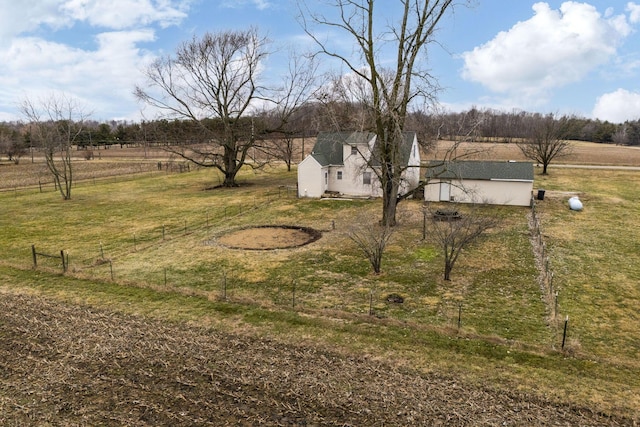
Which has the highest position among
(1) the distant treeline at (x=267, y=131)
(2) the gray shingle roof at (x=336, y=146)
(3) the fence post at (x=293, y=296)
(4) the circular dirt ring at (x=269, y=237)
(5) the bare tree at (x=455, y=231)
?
(1) the distant treeline at (x=267, y=131)

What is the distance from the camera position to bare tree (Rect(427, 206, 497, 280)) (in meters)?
14.9

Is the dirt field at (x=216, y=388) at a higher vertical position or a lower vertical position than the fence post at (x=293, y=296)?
lower

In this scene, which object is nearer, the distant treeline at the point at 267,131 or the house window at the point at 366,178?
the house window at the point at 366,178

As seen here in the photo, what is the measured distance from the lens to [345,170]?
3288 cm

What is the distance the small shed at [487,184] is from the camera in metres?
28.2

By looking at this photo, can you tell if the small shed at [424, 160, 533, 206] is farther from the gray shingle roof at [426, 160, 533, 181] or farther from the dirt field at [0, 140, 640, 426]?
the dirt field at [0, 140, 640, 426]

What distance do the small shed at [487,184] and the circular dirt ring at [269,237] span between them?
10546 mm

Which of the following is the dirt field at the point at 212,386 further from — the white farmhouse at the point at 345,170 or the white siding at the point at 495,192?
the white farmhouse at the point at 345,170

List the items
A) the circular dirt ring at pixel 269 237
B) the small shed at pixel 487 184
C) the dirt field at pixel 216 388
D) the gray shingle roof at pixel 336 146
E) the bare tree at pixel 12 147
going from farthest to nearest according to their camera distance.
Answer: the bare tree at pixel 12 147 < the gray shingle roof at pixel 336 146 < the small shed at pixel 487 184 < the circular dirt ring at pixel 269 237 < the dirt field at pixel 216 388

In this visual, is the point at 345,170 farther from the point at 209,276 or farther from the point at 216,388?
the point at 216,388

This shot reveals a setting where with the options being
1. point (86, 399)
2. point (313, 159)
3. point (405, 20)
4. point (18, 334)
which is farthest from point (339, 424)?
point (313, 159)

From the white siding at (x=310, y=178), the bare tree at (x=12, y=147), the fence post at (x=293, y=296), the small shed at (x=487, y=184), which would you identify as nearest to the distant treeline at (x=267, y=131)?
the bare tree at (x=12, y=147)

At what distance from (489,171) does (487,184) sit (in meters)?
1.02

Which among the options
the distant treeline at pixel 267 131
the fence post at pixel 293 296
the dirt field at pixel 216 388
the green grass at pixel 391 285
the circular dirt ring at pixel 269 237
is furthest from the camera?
the distant treeline at pixel 267 131
